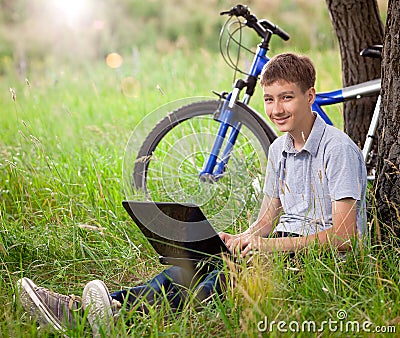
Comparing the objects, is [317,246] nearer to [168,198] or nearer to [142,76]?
[168,198]

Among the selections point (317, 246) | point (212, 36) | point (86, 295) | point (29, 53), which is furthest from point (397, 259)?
point (29, 53)

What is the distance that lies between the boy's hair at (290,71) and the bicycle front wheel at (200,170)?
70 centimetres

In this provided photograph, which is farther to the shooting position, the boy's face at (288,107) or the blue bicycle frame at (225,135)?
the blue bicycle frame at (225,135)

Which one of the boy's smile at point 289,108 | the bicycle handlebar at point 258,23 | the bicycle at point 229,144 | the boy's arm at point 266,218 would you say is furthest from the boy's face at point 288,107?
the bicycle handlebar at point 258,23

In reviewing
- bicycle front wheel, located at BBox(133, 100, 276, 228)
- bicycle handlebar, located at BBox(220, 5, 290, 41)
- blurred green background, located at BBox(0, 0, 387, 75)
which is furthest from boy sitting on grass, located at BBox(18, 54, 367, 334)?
blurred green background, located at BBox(0, 0, 387, 75)

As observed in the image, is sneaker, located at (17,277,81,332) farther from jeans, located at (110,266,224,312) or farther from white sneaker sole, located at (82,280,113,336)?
jeans, located at (110,266,224,312)

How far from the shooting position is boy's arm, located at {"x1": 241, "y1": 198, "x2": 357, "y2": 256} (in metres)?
1.99

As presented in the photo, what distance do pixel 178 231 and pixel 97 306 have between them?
0.37 m

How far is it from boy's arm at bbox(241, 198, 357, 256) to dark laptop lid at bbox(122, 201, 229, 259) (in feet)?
0.40

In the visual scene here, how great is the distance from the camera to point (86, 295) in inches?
76.1

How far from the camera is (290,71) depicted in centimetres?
217

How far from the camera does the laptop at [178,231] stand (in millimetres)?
2021

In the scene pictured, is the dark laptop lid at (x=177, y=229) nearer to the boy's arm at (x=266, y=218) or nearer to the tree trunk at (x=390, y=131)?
the boy's arm at (x=266, y=218)

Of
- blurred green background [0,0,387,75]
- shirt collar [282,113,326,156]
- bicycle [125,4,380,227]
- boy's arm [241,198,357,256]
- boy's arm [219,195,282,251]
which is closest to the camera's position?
boy's arm [241,198,357,256]
